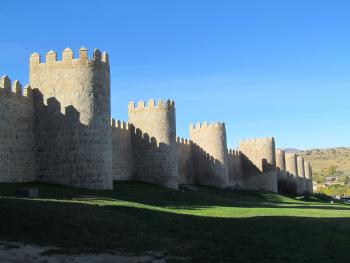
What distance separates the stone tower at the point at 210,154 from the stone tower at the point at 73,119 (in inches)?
719

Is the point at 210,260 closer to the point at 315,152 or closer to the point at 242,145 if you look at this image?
the point at 242,145

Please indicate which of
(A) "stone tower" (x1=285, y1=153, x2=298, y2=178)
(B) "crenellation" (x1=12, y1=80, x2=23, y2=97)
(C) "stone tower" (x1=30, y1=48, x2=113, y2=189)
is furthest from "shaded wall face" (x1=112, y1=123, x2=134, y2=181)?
(A) "stone tower" (x1=285, y1=153, x2=298, y2=178)

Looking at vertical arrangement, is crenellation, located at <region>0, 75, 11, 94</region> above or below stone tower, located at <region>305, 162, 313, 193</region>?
above

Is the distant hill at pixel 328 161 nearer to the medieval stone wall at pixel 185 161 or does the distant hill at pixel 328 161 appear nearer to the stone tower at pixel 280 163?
the stone tower at pixel 280 163

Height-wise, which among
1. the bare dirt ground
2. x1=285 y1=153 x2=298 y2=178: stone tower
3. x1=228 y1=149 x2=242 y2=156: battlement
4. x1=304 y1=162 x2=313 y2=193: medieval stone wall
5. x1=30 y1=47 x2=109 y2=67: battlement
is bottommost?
the bare dirt ground

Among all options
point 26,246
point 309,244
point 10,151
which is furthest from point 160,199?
point 26,246

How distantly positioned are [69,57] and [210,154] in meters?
20.1

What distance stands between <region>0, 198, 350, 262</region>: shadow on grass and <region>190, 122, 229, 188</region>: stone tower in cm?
2503

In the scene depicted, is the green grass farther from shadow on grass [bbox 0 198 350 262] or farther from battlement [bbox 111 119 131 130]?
battlement [bbox 111 119 131 130]

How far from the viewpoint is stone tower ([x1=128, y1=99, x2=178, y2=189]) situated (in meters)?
34.5

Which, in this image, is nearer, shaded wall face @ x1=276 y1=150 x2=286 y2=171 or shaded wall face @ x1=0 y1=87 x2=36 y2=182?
shaded wall face @ x1=0 y1=87 x2=36 y2=182

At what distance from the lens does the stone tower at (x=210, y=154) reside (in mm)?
43094

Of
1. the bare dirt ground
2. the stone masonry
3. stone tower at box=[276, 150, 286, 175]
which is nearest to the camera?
the bare dirt ground

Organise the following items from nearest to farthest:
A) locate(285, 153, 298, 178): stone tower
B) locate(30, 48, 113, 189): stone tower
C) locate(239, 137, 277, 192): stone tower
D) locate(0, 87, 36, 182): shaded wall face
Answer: locate(0, 87, 36, 182): shaded wall face → locate(30, 48, 113, 189): stone tower → locate(239, 137, 277, 192): stone tower → locate(285, 153, 298, 178): stone tower
